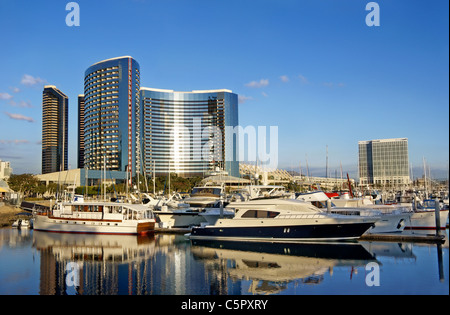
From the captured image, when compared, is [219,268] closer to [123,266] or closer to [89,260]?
[123,266]

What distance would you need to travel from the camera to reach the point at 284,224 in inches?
1252

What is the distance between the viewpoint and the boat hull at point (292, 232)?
3089cm

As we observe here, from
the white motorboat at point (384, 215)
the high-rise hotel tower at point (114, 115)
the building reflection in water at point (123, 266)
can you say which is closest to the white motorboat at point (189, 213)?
the building reflection in water at point (123, 266)

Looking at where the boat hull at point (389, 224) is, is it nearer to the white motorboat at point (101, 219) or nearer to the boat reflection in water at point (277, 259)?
the boat reflection in water at point (277, 259)

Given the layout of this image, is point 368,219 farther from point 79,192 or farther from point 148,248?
point 79,192

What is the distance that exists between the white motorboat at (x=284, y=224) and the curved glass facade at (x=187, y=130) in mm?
139049

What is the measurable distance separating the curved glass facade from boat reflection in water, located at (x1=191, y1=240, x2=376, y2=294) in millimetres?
141757

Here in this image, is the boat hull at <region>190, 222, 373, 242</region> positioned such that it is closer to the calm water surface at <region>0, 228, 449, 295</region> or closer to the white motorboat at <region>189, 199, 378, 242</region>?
the white motorboat at <region>189, 199, 378, 242</region>

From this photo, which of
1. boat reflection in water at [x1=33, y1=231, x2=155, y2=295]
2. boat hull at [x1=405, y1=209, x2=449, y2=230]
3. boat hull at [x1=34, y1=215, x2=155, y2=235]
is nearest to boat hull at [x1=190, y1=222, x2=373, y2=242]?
boat reflection in water at [x1=33, y1=231, x2=155, y2=295]

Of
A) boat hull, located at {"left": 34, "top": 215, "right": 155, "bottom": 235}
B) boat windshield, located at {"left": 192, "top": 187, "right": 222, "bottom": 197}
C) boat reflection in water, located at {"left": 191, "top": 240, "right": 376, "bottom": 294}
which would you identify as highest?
boat windshield, located at {"left": 192, "top": 187, "right": 222, "bottom": 197}

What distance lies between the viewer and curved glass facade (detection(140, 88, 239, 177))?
571ft

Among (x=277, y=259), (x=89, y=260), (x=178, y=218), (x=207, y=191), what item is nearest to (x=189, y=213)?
(x=178, y=218)
